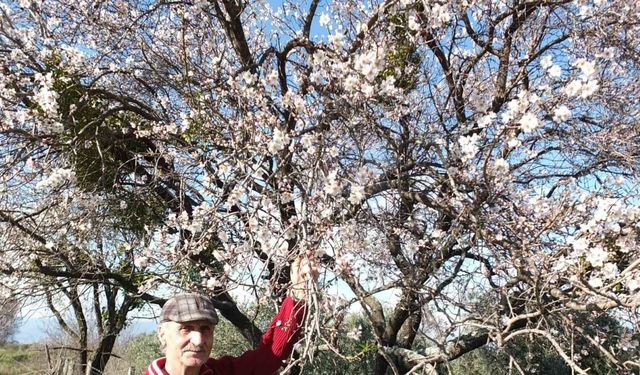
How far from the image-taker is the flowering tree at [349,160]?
2188 mm

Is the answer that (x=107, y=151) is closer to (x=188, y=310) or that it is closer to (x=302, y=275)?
(x=302, y=275)

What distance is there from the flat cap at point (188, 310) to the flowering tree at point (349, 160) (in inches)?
12.5

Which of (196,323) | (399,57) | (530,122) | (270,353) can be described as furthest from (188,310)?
(399,57)

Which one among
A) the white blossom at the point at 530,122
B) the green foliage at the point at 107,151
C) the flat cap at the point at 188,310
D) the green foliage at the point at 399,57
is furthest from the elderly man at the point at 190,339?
the green foliage at the point at 107,151

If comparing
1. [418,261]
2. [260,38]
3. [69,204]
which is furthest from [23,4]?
[418,261]

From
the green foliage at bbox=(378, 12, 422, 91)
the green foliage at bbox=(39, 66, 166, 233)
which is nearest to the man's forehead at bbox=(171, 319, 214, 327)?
the green foliage at bbox=(378, 12, 422, 91)

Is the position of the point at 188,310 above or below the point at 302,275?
below

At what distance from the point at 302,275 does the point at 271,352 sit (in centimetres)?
29

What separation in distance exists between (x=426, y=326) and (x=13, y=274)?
316 centimetres

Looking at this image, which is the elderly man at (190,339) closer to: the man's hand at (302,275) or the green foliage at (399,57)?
the man's hand at (302,275)

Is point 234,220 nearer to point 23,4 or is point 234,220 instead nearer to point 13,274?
point 23,4

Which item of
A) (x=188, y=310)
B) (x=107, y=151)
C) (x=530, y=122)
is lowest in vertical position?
(x=188, y=310)

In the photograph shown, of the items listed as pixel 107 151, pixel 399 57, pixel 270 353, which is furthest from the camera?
pixel 107 151

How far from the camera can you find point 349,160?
292cm
